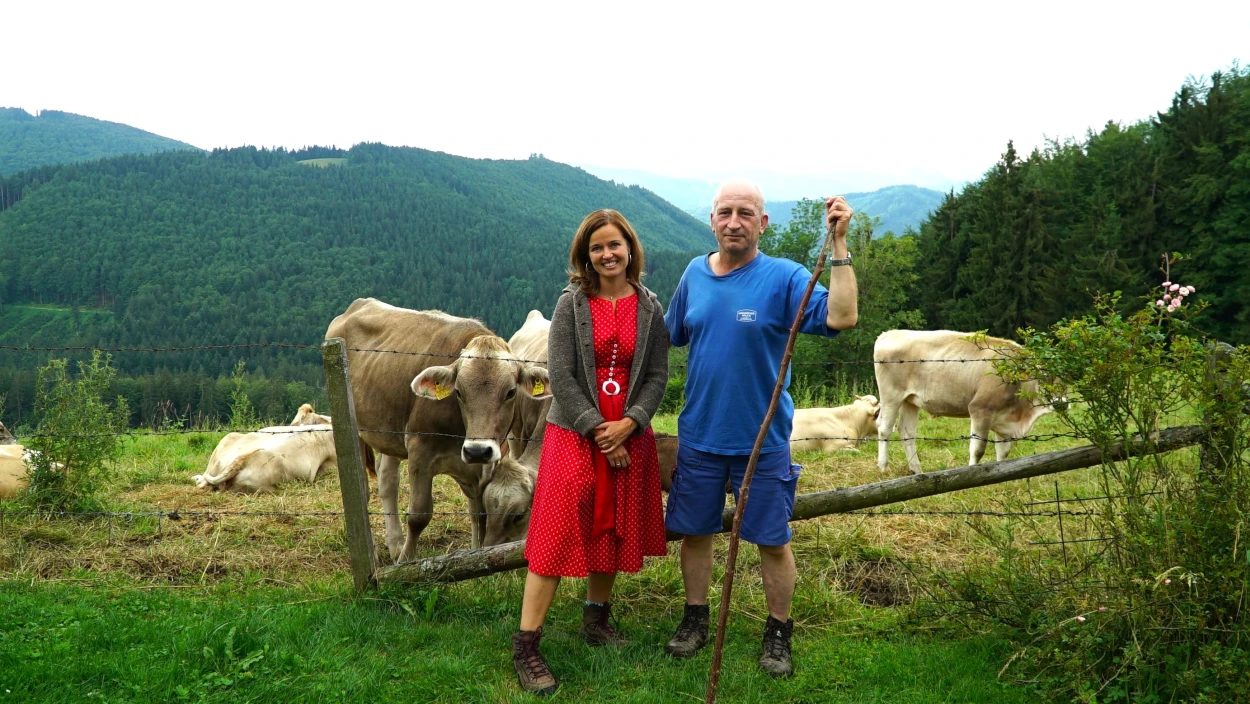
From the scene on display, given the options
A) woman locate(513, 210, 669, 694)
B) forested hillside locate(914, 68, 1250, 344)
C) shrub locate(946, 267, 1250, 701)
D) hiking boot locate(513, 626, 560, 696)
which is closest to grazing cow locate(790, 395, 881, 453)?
shrub locate(946, 267, 1250, 701)

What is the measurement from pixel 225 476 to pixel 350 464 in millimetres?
4296

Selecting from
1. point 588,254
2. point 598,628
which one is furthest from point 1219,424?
point 598,628

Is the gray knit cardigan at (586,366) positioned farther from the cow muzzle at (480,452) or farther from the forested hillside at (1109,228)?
the forested hillside at (1109,228)

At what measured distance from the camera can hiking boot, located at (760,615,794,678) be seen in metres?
3.95

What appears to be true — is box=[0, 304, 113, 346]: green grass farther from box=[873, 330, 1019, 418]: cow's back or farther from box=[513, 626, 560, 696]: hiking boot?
box=[513, 626, 560, 696]: hiking boot

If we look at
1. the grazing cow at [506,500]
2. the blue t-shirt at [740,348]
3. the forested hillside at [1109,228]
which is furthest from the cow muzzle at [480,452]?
the forested hillside at [1109,228]

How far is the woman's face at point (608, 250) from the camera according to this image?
151 inches

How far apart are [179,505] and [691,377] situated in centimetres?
569

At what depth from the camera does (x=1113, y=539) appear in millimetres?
3721

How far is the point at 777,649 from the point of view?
4.02m

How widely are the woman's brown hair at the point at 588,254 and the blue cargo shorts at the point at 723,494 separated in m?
0.89

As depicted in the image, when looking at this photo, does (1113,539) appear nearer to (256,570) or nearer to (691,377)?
(691,377)

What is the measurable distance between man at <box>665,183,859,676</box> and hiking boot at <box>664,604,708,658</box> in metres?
0.33

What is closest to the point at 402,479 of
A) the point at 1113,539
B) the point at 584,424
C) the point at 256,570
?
the point at 256,570
